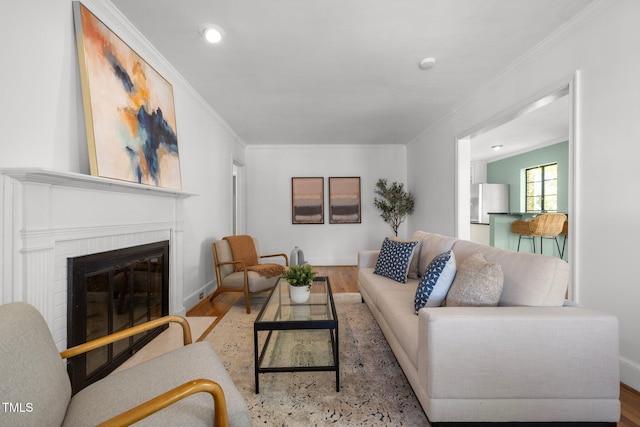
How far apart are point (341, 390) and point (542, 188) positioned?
24.0 feet

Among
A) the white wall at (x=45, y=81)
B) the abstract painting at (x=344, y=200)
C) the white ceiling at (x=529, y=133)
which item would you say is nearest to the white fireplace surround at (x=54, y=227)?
the white wall at (x=45, y=81)

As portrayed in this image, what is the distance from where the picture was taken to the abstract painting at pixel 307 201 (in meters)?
6.06

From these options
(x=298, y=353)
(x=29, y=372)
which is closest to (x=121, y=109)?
(x=29, y=372)

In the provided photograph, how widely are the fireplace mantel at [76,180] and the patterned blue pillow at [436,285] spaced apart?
211 centimetres

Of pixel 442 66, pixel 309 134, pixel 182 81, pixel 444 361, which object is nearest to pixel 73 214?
pixel 182 81

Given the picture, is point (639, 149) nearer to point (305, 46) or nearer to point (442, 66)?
point (442, 66)

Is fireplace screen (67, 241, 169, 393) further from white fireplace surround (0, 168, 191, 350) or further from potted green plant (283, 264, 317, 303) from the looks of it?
potted green plant (283, 264, 317, 303)

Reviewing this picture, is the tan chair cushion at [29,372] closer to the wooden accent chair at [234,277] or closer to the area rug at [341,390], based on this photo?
the area rug at [341,390]

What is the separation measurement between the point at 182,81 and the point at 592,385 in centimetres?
388

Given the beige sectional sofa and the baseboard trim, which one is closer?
the beige sectional sofa

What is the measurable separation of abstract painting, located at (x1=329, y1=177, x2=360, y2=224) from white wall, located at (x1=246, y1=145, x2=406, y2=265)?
0.32 feet

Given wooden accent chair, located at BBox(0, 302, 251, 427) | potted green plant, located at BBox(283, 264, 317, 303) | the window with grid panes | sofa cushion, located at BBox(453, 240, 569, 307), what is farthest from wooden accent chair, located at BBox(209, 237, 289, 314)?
the window with grid panes

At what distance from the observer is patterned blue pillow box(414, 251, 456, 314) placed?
1.86m

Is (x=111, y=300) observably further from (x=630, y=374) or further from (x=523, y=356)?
(x=630, y=374)
